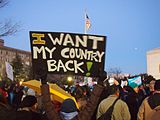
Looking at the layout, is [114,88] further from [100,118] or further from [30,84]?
[30,84]

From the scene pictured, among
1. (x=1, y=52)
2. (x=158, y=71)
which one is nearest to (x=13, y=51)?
(x=1, y=52)

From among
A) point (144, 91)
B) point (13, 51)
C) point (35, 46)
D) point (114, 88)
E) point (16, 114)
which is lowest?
point (13, 51)

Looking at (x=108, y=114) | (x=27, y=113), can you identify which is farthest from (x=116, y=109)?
(x=27, y=113)

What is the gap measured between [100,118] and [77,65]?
1.54m

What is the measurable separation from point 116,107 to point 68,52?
68.9 inches

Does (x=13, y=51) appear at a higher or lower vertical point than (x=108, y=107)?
lower

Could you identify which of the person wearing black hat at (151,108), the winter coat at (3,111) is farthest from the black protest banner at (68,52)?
the winter coat at (3,111)

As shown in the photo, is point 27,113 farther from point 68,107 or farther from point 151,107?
point 151,107

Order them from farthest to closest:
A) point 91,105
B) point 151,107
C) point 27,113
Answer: point 151,107, point 91,105, point 27,113

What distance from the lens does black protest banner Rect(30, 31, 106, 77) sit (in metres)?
5.55

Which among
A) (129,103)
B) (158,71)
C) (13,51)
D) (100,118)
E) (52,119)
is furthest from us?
(13,51)

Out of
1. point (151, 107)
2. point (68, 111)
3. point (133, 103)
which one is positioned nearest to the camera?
point (68, 111)

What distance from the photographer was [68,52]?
19.0ft

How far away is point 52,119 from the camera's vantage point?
14.8ft
